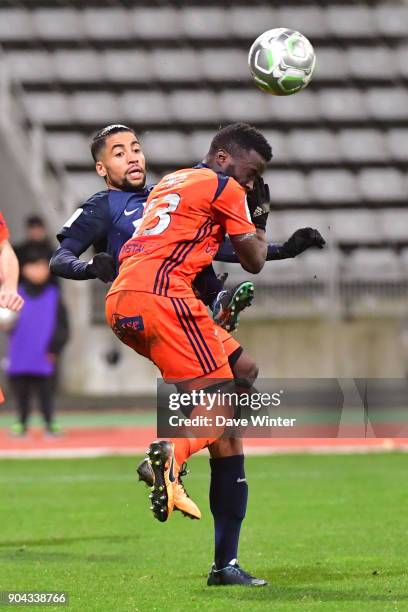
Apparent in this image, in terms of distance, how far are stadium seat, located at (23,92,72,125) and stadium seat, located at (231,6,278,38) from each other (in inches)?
121

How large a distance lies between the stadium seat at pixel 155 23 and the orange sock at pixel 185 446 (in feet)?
57.6

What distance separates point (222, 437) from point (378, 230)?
49.9ft

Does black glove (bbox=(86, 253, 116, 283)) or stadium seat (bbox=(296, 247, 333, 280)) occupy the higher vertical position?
stadium seat (bbox=(296, 247, 333, 280))

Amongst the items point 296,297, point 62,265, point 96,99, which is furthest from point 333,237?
point 62,265

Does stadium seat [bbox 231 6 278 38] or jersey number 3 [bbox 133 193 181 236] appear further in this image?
stadium seat [bbox 231 6 278 38]

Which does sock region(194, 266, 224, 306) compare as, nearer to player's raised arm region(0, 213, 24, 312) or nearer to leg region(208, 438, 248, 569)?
leg region(208, 438, 248, 569)

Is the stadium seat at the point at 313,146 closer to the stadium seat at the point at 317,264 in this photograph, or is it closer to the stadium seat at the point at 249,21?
the stadium seat at the point at 249,21

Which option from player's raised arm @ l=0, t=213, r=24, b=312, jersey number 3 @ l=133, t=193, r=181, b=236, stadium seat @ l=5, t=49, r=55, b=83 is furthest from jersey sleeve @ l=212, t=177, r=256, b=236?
stadium seat @ l=5, t=49, r=55, b=83

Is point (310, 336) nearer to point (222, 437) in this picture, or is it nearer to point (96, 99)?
point (96, 99)

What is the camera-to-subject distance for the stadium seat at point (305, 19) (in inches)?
854

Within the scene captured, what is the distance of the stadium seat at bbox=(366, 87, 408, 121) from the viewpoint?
21.5m

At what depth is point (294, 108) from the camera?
2147 cm

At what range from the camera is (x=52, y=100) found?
21.1m

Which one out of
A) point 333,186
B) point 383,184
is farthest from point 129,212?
point 383,184
